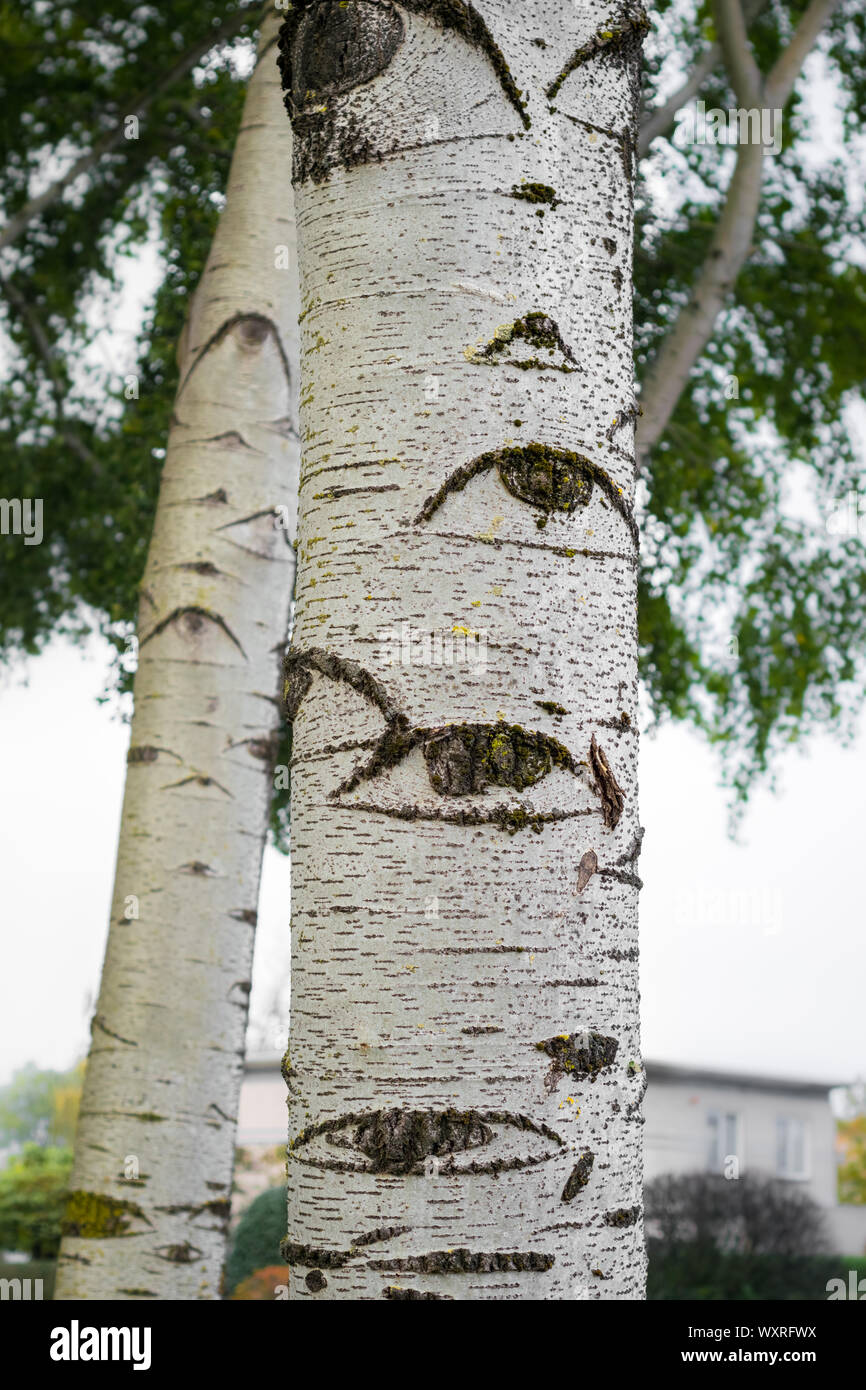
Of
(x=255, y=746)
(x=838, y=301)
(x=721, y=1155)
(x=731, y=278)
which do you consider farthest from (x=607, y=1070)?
(x=721, y=1155)

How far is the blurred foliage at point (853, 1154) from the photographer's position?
38.2 metres

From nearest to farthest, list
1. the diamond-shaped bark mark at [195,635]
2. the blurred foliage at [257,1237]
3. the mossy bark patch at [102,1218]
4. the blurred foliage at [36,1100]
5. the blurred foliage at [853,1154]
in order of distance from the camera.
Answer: the mossy bark patch at [102,1218] → the diamond-shaped bark mark at [195,635] → the blurred foliage at [257,1237] → the blurred foliage at [36,1100] → the blurred foliage at [853,1154]

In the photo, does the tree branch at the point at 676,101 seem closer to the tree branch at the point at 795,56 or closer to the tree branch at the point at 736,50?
the tree branch at the point at 795,56

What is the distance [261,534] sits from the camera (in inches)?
143

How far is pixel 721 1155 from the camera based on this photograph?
19891 mm

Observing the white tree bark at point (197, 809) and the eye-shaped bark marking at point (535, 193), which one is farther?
the white tree bark at point (197, 809)

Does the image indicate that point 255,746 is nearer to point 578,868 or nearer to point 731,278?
point 578,868

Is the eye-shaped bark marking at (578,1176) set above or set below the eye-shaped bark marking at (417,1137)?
below

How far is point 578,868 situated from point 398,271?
2.29 feet

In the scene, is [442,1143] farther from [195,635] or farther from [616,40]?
[195,635]

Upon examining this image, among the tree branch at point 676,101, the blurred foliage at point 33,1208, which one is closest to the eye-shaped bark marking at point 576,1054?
the tree branch at point 676,101

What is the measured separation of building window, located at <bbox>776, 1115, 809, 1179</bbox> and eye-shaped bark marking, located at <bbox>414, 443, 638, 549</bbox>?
2336cm

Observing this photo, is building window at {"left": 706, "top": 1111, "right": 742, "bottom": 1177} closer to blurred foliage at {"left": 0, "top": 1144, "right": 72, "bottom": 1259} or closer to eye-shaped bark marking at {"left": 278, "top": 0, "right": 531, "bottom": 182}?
blurred foliage at {"left": 0, "top": 1144, "right": 72, "bottom": 1259}

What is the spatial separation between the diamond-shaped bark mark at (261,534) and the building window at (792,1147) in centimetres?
2155
